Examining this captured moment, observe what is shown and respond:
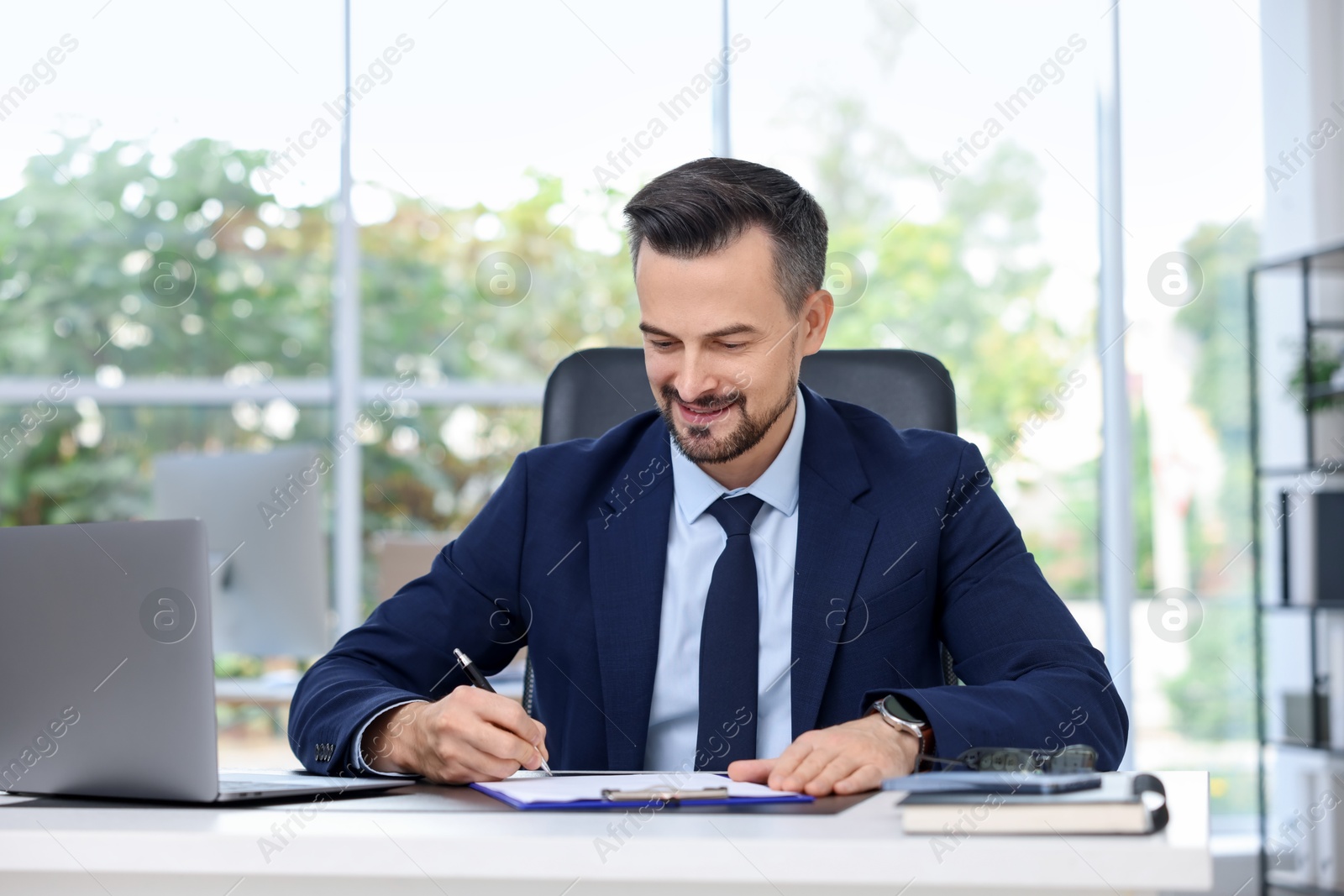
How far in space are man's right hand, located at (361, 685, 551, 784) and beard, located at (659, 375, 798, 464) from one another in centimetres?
49

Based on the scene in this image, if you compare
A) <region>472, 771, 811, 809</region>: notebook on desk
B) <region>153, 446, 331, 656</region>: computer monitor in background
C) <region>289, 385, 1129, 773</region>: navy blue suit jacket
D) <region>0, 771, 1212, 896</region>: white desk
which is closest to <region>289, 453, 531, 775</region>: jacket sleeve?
<region>289, 385, 1129, 773</region>: navy blue suit jacket

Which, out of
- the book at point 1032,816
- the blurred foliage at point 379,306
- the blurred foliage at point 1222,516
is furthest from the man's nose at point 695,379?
the blurred foliage at point 1222,516

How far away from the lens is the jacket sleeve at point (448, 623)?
1.44 m

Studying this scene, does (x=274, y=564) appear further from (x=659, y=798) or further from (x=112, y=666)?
A: (x=659, y=798)

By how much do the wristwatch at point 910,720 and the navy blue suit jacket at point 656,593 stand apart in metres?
0.23

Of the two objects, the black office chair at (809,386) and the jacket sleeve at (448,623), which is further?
the black office chair at (809,386)

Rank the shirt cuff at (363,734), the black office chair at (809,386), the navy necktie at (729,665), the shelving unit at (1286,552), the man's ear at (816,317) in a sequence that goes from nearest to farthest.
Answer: the shirt cuff at (363,734)
the navy necktie at (729,665)
the man's ear at (816,317)
the black office chair at (809,386)
the shelving unit at (1286,552)

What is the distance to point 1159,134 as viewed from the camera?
3.94 m

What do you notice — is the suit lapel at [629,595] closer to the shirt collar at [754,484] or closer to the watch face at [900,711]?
the shirt collar at [754,484]

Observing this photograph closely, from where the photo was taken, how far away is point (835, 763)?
1.03 meters

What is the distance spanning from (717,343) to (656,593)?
32 centimetres

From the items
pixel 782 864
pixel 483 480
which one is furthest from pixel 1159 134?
pixel 782 864

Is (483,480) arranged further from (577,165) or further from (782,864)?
(782,864)

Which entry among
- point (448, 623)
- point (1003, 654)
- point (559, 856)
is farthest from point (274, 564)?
point (559, 856)
